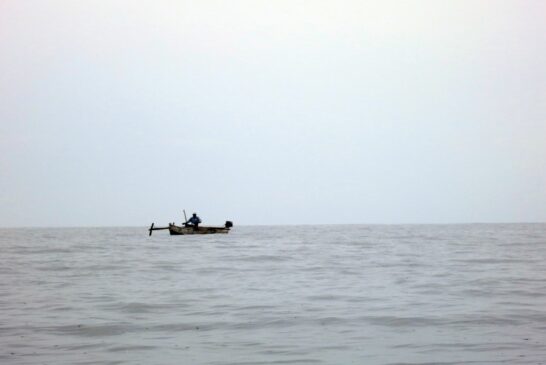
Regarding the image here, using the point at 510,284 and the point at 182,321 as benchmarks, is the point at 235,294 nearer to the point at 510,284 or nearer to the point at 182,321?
the point at 182,321

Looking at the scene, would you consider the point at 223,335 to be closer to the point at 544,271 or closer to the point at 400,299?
the point at 400,299

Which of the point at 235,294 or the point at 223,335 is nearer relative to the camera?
the point at 223,335

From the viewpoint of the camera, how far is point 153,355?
36.4 feet

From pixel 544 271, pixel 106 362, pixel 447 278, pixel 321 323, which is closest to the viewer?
pixel 106 362

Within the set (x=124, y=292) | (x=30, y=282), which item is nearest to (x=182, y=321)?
(x=124, y=292)

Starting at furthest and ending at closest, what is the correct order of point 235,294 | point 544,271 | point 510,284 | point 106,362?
point 544,271, point 510,284, point 235,294, point 106,362

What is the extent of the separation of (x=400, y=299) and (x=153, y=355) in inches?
345

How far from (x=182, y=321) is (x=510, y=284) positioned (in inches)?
466

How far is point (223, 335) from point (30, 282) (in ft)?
43.8

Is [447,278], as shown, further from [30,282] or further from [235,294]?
[30,282]

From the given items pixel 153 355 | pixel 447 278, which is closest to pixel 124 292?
pixel 153 355

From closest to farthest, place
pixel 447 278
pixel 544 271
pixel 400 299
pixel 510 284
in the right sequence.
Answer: pixel 400 299
pixel 510 284
pixel 447 278
pixel 544 271

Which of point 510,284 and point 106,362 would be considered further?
point 510,284

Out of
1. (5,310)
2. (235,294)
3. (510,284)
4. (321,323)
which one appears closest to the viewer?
(321,323)
